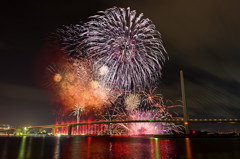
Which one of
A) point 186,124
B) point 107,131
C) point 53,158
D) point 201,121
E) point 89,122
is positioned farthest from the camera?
point 107,131

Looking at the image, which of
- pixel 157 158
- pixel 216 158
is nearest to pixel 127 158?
pixel 157 158

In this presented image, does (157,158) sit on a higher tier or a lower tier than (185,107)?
lower

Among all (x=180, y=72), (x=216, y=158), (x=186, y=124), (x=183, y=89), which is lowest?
(x=216, y=158)

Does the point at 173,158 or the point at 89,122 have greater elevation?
the point at 89,122

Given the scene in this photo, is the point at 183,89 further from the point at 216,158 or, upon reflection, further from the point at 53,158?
the point at 53,158

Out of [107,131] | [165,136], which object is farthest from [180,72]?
[107,131]

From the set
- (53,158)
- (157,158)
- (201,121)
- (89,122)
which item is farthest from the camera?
(89,122)

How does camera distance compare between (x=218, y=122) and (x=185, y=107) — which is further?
(x=218, y=122)

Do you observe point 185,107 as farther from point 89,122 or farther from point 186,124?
point 89,122

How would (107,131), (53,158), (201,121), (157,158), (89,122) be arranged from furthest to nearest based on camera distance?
(107,131)
(89,122)
(201,121)
(53,158)
(157,158)
